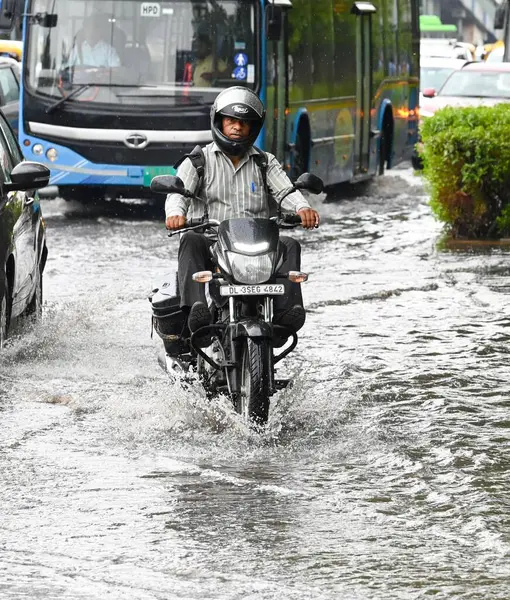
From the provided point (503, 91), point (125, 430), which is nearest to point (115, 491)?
point (125, 430)

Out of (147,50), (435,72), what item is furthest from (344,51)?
(435,72)

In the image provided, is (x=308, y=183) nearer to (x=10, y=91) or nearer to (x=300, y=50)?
(x=300, y=50)

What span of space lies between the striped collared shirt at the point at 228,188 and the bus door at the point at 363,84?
1554 cm

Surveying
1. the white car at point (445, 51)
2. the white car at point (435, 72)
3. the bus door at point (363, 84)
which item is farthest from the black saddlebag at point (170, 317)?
the white car at point (445, 51)

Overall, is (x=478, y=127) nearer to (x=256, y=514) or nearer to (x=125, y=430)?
(x=125, y=430)

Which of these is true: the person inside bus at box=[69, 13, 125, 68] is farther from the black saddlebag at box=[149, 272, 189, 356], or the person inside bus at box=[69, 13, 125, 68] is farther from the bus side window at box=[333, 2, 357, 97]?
the black saddlebag at box=[149, 272, 189, 356]

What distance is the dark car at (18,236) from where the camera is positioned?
32.2 feet

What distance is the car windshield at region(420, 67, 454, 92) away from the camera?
3850cm

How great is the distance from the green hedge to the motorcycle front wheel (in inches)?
349

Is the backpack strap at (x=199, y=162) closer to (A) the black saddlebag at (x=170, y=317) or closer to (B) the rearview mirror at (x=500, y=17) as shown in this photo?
(A) the black saddlebag at (x=170, y=317)

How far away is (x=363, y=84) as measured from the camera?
24.0 metres

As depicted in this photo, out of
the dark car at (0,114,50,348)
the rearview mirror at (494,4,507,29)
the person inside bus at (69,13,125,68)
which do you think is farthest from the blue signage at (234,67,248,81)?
the rearview mirror at (494,4,507,29)

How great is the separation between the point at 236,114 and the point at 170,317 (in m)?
1.08

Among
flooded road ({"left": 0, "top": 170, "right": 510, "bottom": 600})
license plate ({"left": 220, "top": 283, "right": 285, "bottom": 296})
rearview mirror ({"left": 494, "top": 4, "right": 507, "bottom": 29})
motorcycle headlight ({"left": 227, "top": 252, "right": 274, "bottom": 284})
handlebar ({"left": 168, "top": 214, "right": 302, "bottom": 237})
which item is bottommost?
flooded road ({"left": 0, "top": 170, "right": 510, "bottom": 600})
